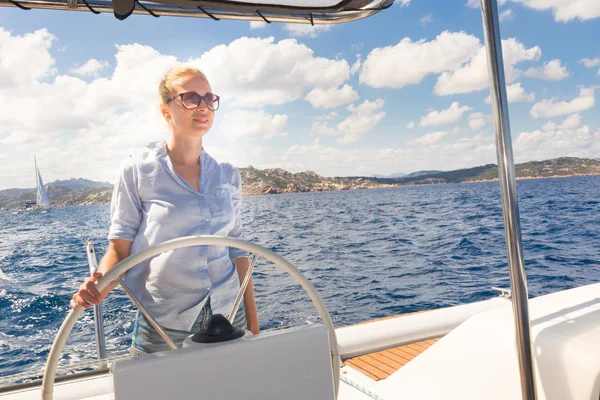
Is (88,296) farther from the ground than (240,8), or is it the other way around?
(240,8)

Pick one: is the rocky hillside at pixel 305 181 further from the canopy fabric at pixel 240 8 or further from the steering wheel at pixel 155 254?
the steering wheel at pixel 155 254

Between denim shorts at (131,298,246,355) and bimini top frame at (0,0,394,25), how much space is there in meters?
0.46

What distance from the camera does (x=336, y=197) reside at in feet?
87.5

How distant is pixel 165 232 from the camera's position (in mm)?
817

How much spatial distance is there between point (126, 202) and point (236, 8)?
14.1 inches

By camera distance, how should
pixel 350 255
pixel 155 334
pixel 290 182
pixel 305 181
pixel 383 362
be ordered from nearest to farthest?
pixel 155 334
pixel 383 362
pixel 350 255
pixel 290 182
pixel 305 181

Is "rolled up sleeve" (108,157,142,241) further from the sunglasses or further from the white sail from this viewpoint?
the white sail

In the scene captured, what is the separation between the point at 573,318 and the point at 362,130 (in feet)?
84.3

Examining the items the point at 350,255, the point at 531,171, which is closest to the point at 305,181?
the point at 350,255

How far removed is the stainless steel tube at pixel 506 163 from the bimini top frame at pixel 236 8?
0.68 ft

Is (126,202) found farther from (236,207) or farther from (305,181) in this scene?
(305,181)

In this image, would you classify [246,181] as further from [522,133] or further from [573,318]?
[573,318]

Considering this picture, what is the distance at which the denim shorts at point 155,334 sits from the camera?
808mm

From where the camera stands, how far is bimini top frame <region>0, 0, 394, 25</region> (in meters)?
0.63
